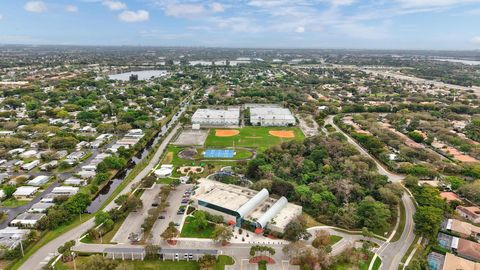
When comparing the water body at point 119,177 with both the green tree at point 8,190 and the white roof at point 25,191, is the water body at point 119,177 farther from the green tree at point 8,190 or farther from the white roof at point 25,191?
the green tree at point 8,190

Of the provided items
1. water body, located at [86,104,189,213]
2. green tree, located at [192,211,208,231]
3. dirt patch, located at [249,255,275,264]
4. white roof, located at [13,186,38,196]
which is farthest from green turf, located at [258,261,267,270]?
white roof, located at [13,186,38,196]

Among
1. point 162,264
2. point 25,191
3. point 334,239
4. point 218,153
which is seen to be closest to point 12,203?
point 25,191

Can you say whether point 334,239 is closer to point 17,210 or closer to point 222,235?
point 222,235

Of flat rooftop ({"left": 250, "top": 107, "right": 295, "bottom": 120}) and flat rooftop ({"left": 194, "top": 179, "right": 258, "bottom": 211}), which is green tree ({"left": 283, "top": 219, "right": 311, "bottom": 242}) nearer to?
flat rooftop ({"left": 194, "top": 179, "right": 258, "bottom": 211})

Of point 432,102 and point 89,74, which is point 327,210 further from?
point 89,74

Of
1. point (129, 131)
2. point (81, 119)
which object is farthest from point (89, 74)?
point (129, 131)

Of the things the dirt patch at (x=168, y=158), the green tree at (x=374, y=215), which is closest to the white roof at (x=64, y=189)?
the dirt patch at (x=168, y=158)
